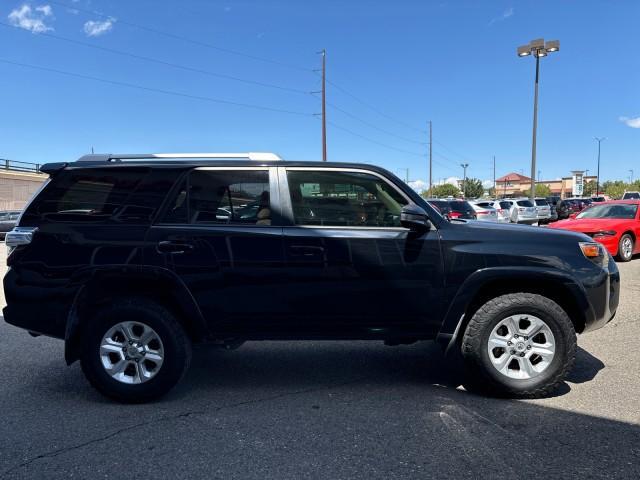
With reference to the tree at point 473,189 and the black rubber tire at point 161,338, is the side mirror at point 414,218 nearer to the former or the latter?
the black rubber tire at point 161,338

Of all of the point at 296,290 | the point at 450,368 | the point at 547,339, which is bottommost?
the point at 450,368

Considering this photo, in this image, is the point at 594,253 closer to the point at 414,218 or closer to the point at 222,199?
the point at 414,218

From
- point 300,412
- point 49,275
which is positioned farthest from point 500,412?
point 49,275

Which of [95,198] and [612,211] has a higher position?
[95,198]

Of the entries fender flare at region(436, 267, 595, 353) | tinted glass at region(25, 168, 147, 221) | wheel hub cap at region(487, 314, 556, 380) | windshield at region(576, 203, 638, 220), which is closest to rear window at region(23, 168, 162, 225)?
tinted glass at region(25, 168, 147, 221)

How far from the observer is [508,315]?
379 cm

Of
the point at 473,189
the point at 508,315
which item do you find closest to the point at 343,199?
the point at 508,315

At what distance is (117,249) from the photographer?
3.74 m

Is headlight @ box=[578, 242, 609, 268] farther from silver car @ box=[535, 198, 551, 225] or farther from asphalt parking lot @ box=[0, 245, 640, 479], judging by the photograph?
silver car @ box=[535, 198, 551, 225]

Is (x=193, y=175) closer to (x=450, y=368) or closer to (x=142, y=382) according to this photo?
(x=142, y=382)

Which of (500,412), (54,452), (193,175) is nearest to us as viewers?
(54,452)

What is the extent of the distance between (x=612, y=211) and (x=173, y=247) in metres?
12.0

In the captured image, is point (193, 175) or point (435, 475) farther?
point (193, 175)

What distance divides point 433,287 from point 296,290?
1045mm
